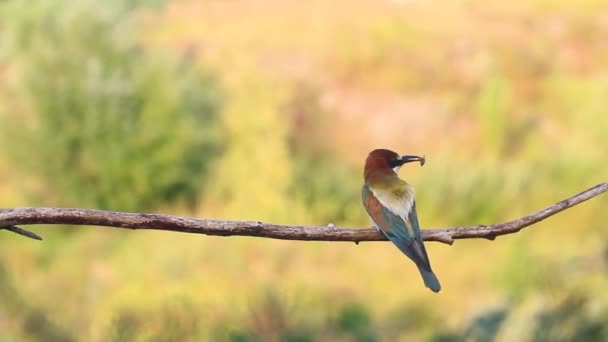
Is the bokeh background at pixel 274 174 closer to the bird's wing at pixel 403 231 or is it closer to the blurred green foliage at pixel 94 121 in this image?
the blurred green foliage at pixel 94 121

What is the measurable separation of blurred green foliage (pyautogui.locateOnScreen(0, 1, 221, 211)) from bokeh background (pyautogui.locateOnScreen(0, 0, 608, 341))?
0.02 m

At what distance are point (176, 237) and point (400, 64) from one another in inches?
189

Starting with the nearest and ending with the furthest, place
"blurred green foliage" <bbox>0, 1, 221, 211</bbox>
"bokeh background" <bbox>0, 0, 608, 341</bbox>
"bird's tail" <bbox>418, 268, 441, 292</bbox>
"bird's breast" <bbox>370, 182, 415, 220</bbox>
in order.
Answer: "bird's tail" <bbox>418, 268, 441, 292</bbox> < "bird's breast" <bbox>370, 182, 415, 220</bbox> < "bokeh background" <bbox>0, 0, 608, 341</bbox> < "blurred green foliage" <bbox>0, 1, 221, 211</bbox>

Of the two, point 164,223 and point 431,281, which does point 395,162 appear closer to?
point 431,281

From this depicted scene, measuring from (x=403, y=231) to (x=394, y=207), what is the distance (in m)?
0.11

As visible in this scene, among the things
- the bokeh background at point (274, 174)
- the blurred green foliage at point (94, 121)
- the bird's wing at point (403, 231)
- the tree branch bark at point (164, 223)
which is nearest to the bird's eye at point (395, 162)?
the bird's wing at point (403, 231)

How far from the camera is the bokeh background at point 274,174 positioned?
5254 mm

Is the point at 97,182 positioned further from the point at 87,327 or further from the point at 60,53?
the point at 87,327

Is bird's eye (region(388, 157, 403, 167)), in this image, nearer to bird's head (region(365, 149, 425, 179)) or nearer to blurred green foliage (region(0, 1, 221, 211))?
bird's head (region(365, 149, 425, 179))

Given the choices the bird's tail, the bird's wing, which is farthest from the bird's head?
the bird's tail

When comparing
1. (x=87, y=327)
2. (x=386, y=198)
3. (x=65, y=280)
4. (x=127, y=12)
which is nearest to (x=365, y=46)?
(x=127, y=12)

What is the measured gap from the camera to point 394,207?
1853 millimetres

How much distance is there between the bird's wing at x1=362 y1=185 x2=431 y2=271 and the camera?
1.71 meters

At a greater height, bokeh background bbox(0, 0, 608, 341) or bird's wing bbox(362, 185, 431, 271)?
bokeh background bbox(0, 0, 608, 341)
